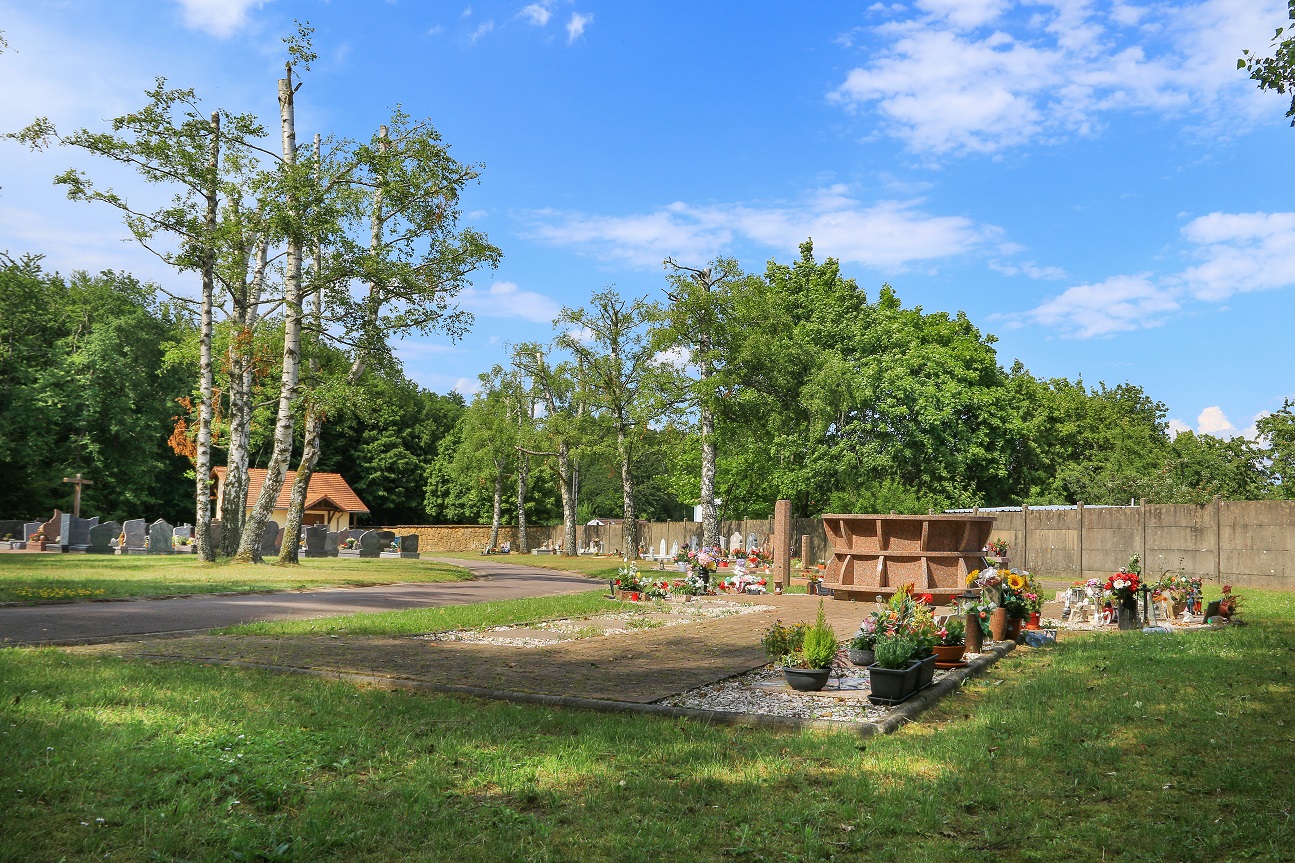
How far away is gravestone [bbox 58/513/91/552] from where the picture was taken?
1355 inches

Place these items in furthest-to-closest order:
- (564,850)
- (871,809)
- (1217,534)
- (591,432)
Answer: (591,432), (1217,534), (871,809), (564,850)

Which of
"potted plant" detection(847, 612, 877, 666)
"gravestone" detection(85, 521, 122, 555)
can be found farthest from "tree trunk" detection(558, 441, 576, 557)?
"potted plant" detection(847, 612, 877, 666)

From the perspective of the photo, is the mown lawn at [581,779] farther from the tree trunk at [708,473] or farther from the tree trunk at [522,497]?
the tree trunk at [522,497]

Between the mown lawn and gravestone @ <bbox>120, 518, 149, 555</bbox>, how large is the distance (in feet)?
96.6

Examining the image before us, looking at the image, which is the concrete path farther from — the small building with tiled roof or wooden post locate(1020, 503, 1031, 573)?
the small building with tiled roof

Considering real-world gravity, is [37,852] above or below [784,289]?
below

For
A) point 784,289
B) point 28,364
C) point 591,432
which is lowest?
point 591,432

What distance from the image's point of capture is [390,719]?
6.89 metres

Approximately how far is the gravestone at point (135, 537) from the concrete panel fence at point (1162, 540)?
24282 mm

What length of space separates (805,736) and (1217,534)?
23.8 m

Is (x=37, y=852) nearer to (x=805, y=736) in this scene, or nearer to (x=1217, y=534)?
(x=805, y=736)

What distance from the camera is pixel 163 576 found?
20953 millimetres

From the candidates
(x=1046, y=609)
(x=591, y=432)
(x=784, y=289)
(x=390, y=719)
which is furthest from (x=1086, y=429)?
Answer: (x=390, y=719)

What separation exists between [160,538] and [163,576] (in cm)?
1744
